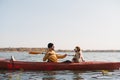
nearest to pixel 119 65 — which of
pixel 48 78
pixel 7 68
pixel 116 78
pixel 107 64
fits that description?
pixel 107 64

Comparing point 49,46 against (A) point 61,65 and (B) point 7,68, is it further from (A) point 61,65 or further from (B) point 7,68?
(B) point 7,68

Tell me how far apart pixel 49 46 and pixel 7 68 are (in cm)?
279

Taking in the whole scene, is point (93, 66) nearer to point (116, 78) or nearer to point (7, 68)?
point (116, 78)

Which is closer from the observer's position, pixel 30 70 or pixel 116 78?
pixel 116 78

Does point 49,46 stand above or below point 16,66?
above

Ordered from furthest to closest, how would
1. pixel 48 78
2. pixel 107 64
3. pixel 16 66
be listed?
pixel 107 64
pixel 16 66
pixel 48 78

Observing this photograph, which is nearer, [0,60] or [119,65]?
[0,60]

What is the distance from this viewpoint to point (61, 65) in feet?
49.3

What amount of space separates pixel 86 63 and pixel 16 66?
4260mm

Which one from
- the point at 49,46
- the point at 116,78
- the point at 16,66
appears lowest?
the point at 116,78

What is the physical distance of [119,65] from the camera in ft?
53.9

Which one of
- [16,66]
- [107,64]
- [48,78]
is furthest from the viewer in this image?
[107,64]

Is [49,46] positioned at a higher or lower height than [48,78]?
higher

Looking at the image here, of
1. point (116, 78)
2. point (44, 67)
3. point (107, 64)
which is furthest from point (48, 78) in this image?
point (107, 64)
